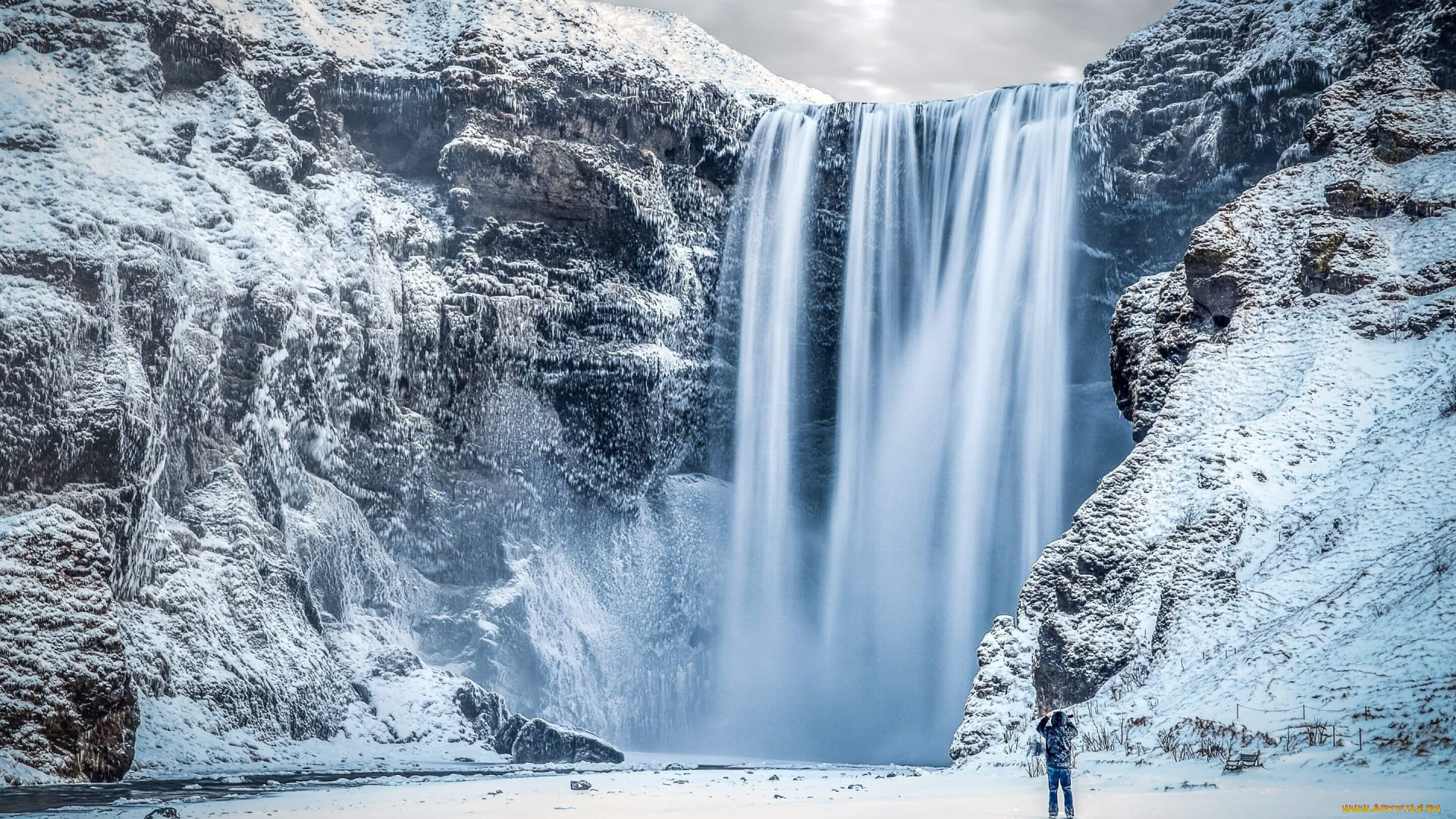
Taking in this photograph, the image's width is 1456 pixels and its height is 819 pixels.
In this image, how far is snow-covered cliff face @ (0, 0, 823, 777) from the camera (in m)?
26.6

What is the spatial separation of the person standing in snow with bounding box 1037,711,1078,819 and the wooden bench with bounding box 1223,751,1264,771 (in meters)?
2.54

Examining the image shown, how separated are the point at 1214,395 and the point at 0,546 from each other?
21852mm

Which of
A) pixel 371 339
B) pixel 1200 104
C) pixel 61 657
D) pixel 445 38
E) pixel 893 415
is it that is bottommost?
pixel 61 657

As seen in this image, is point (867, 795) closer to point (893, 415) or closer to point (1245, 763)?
point (1245, 763)

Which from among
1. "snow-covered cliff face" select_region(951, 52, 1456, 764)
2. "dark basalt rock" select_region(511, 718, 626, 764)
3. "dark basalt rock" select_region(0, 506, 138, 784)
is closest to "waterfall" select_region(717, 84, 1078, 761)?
"dark basalt rock" select_region(511, 718, 626, 764)

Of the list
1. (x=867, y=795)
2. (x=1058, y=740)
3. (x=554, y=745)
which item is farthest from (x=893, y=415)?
(x=1058, y=740)

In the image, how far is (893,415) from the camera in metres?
35.3

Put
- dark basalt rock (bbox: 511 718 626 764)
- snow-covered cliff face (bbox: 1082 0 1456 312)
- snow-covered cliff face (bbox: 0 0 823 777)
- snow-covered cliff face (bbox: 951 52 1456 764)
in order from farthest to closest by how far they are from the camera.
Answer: dark basalt rock (bbox: 511 718 626 764) → snow-covered cliff face (bbox: 1082 0 1456 312) → snow-covered cliff face (bbox: 0 0 823 777) → snow-covered cliff face (bbox: 951 52 1456 764)

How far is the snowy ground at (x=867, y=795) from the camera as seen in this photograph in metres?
11.0

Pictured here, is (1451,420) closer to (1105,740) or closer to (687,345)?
(1105,740)

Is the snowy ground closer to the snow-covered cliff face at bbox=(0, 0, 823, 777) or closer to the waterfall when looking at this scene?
the snow-covered cliff face at bbox=(0, 0, 823, 777)

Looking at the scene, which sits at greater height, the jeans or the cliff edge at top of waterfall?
the cliff edge at top of waterfall

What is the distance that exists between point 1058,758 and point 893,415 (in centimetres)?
2433

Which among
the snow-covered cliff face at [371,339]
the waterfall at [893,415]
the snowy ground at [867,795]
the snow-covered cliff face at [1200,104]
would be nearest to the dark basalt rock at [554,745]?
the snow-covered cliff face at [371,339]
